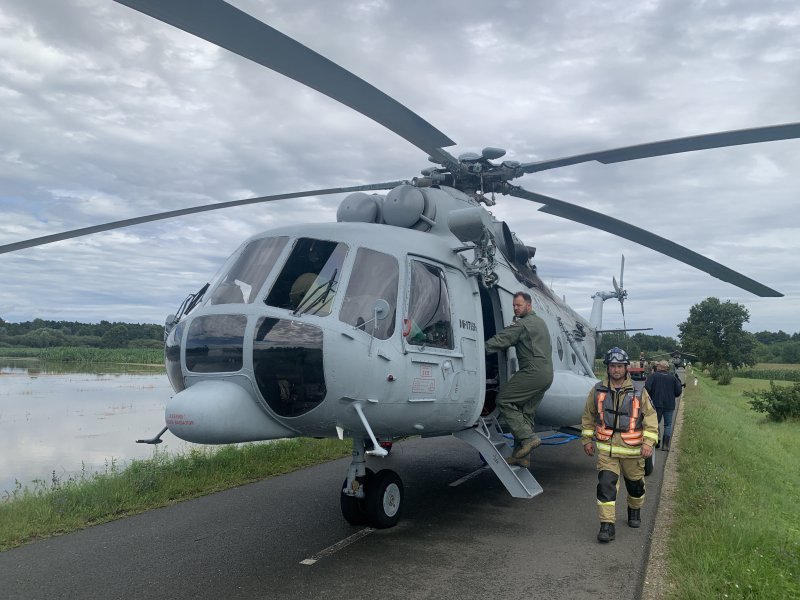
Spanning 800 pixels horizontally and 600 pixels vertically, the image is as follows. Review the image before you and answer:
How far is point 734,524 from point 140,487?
631cm

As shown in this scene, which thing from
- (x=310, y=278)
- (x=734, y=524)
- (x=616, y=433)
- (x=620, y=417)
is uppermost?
(x=310, y=278)

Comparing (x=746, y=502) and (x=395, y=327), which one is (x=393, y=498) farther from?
(x=746, y=502)

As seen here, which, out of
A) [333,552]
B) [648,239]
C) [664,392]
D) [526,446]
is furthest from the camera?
[664,392]

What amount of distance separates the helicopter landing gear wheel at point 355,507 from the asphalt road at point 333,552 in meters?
0.13

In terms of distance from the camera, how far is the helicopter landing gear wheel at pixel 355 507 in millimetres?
5754

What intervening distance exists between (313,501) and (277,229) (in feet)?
11.3

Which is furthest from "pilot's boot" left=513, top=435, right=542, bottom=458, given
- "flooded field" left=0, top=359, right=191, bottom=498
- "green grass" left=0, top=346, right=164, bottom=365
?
"green grass" left=0, top=346, right=164, bottom=365

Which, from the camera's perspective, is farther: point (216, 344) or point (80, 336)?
point (80, 336)

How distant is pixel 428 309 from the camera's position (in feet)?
18.5

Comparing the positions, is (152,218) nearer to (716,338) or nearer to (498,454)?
(498,454)

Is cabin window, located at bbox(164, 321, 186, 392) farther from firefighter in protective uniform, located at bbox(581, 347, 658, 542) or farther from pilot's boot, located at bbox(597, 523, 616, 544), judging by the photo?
pilot's boot, located at bbox(597, 523, 616, 544)

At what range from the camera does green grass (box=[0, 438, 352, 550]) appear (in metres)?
6.12

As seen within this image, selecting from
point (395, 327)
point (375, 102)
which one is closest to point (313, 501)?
point (395, 327)

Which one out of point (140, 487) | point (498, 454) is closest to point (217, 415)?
point (498, 454)
